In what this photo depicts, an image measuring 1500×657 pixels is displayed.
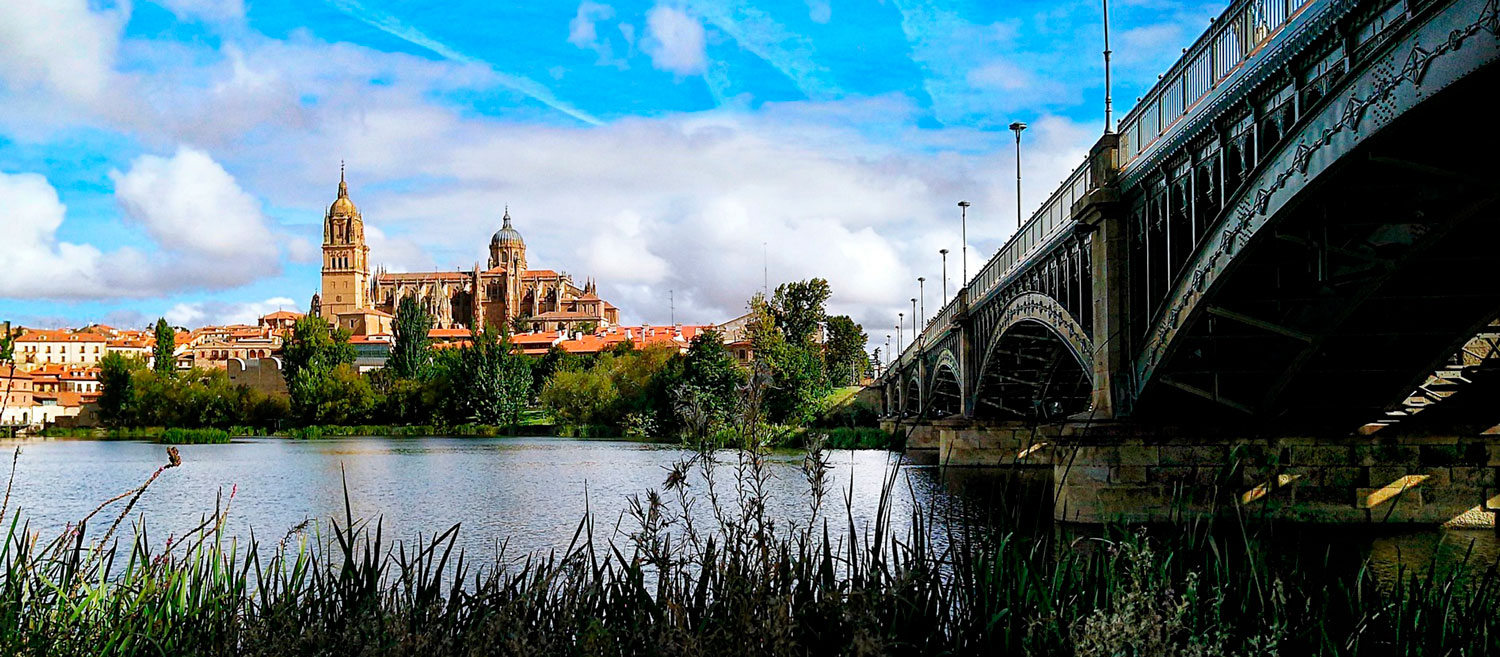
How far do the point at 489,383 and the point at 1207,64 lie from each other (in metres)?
84.4

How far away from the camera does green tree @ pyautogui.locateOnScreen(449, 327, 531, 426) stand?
96125 millimetres

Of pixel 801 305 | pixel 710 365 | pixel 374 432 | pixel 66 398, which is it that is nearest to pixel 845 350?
pixel 801 305

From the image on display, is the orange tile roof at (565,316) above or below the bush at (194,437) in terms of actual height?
above

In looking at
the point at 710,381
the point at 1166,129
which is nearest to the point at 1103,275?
the point at 1166,129

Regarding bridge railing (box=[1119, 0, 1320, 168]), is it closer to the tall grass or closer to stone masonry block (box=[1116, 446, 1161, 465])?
stone masonry block (box=[1116, 446, 1161, 465])

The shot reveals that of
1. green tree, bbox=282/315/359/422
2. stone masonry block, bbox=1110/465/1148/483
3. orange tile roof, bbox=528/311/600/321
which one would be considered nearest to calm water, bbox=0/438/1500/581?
stone masonry block, bbox=1110/465/1148/483

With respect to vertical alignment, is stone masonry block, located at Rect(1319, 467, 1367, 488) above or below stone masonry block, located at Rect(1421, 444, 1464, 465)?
below

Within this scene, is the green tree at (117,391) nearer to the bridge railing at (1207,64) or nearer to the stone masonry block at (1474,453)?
the bridge railing at (1207,64)

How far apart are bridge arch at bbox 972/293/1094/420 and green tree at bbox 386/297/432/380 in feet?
237

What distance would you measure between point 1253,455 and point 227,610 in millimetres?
17006

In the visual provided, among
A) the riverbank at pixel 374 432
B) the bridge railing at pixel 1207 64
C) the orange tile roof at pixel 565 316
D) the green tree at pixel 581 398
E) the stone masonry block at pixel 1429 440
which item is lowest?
the riverbank at pixel 374 432

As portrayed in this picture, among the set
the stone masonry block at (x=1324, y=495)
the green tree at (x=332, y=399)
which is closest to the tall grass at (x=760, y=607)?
the stone masonry block at (x=1324, y=495)

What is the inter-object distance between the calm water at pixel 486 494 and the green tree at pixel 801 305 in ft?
131

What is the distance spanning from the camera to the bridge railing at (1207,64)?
14.3 meters
